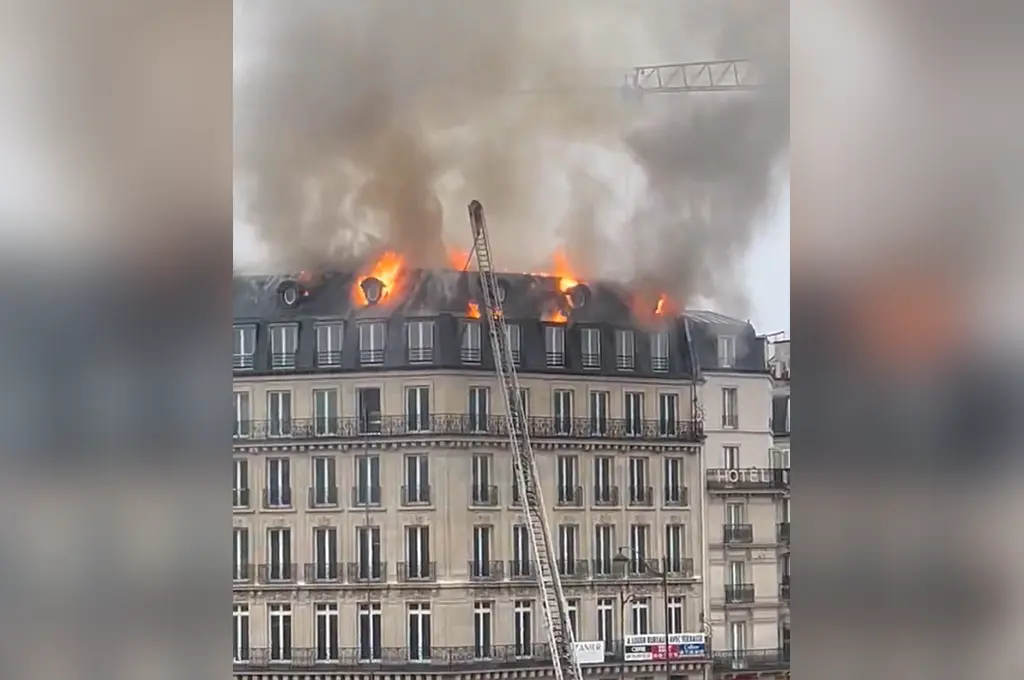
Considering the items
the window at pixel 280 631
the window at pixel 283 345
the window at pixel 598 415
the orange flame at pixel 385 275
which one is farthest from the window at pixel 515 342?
the window at pixel 280 631

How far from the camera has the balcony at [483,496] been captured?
2.24 m

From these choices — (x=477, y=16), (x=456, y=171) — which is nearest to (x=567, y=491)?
(x=456, y=171)

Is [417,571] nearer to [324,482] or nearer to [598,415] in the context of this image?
[324,482]

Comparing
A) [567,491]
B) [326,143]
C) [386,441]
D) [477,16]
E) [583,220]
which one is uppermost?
[477,16]

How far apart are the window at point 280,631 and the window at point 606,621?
82cm

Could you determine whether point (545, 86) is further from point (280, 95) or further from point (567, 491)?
point (567, 491)

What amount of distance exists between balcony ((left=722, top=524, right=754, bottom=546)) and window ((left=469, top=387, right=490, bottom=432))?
27.1 inches

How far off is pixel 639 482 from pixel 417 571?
635 millimetres

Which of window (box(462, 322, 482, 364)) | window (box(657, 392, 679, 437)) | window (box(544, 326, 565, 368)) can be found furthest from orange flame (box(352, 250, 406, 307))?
window (box(657, 392, 679, 437))

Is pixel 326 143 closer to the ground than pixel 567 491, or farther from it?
farther from it
